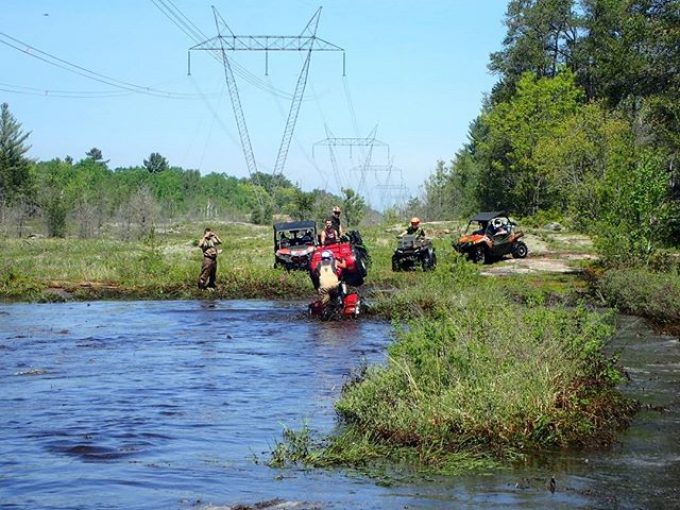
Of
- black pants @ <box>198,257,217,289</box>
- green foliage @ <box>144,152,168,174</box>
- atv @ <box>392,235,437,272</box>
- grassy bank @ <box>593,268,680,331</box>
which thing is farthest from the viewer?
green foliage @ <box>144,152,168,174</box>

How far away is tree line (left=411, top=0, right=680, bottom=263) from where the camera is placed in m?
27.3

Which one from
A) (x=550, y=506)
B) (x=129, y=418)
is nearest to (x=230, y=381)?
(x=129, y=418)

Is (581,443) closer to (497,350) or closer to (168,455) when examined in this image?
(497,350)

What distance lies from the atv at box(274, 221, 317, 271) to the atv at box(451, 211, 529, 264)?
4.94 meters

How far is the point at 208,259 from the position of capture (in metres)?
27.0

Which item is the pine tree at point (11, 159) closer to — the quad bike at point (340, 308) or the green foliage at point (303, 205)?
the green foliage at point (303, 205)

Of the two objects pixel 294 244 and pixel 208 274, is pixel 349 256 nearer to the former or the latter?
pixel 208 274

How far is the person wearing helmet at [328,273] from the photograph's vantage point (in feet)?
64.3

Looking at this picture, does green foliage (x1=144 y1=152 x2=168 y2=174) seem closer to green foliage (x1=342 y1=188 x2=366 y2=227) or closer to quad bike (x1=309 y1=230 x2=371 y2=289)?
green foliage (x1=342 y1=188 x2=366 y2=227)

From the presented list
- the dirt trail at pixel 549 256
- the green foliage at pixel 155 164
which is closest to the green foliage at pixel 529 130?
the dirt trail at pixel 549 256

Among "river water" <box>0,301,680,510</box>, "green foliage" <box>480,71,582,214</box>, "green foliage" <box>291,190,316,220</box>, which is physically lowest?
"river water" <box>0,301,680,510</box>

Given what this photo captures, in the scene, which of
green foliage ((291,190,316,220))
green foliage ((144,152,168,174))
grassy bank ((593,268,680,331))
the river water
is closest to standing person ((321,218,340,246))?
the river water

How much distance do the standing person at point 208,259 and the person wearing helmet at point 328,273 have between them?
661cm

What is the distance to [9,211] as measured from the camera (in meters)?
68.6
